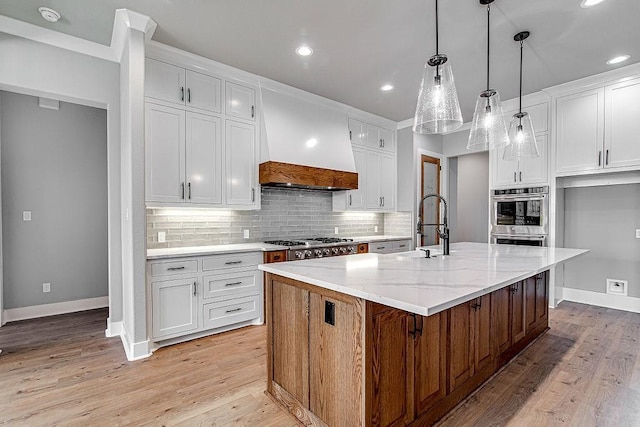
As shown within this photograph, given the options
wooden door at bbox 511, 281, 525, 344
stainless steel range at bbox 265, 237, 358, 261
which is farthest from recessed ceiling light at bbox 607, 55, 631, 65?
stainless steel range at bbox 265, 237, 358, 261

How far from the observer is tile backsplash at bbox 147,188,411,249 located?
3.48 metres

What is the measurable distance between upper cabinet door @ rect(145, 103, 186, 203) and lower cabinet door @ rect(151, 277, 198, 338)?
81cm

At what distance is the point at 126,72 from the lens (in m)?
2.85

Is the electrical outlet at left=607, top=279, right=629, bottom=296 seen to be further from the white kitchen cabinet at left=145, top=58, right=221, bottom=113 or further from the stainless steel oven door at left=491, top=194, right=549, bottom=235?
the white kitchen cabinet at left=145, top=58, right=221, bottom=113

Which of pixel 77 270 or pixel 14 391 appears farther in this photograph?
pixel 77 270

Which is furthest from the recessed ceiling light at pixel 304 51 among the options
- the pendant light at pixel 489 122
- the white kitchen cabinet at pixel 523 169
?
the white kitchen cabinet at pixel 523 169

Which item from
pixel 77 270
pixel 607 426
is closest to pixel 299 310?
pixel 607 426

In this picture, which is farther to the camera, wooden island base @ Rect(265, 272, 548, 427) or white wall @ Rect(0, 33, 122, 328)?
white wall @ Rect(0, 33, 122, 328)

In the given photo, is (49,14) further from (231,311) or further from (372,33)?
(231,311)

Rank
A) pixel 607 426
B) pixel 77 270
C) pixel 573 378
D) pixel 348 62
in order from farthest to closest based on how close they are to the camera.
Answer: pixel 77 270
pixel 348 62
pixel 573 378
pixel 607 426

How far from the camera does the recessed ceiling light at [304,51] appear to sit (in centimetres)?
311

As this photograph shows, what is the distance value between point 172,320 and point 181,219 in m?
1.10

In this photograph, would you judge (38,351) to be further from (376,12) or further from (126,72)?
(376,12)

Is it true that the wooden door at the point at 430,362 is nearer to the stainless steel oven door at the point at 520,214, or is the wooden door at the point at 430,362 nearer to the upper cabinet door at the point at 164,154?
the upper cabinet door at the point at 164,154
